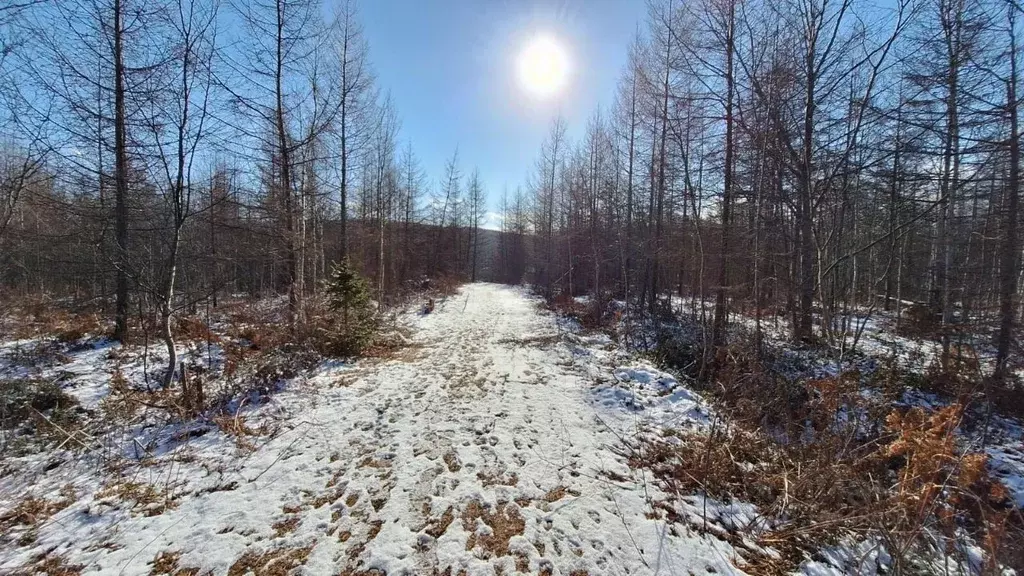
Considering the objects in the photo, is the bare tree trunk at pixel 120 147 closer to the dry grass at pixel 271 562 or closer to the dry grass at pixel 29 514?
the dry grass at pixel 29 514

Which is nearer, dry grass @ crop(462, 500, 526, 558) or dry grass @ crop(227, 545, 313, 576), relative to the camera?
dry grass @ crop(227, 545, 313, 576)

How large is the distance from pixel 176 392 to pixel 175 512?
10.3 ft

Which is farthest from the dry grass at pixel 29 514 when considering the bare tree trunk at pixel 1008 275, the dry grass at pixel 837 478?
the bare tree trunk at pixel 1008 275

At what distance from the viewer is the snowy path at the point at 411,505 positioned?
253cm

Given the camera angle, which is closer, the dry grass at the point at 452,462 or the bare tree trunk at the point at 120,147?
the dry grass at the point at 452,462

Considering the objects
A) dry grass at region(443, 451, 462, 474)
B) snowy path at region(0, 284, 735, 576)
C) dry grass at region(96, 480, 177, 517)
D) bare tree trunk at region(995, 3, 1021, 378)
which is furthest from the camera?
bare tree trunk at region(995, 3, 1021, 378)

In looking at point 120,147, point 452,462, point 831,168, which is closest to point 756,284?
point 831,168

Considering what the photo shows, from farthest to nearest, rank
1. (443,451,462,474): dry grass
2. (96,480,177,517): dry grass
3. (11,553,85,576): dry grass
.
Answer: (443,451,462,474): dry grass → (96,480,177,517): dry grass → (11,553,85,576): dry grass

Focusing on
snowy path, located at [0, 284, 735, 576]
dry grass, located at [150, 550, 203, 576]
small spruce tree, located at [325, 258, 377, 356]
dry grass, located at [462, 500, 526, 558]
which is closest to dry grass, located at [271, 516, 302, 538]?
snowy path, located at [0, 284, 735, 576]

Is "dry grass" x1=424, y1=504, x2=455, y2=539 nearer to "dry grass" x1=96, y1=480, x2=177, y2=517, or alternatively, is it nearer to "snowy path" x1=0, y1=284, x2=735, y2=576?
"snowy path" x1=0, y1=284, x2=735, y2=576

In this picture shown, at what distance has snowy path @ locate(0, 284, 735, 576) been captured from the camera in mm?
2529

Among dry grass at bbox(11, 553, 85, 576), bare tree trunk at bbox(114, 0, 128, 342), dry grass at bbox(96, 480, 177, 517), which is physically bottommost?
dry grass at bbox(11, 553, 85, 576)

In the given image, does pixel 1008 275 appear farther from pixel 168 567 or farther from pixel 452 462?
pixel 168 567

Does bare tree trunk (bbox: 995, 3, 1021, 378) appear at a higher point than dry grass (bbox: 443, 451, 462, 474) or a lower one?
higher
